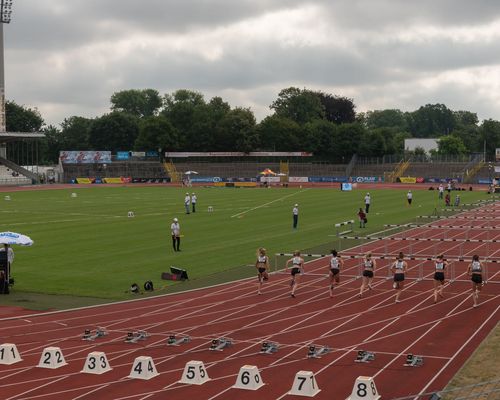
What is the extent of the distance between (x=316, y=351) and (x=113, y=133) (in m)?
142

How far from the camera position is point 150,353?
16.9m

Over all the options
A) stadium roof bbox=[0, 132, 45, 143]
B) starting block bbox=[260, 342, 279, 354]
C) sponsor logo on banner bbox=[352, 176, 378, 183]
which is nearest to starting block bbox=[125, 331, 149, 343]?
starting block bbox=[260, 342, 279, 354]

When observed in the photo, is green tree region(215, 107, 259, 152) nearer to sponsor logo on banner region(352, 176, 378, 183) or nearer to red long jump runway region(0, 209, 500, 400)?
sponsor logo on banner region(352, 176, 378, 183)

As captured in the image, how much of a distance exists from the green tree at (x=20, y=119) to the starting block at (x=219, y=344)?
134961mm

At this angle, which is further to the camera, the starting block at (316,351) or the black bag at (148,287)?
the black bag at (148,287)

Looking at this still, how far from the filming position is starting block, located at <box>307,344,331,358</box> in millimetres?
16528

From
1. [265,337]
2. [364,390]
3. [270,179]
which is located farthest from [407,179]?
[364,390]

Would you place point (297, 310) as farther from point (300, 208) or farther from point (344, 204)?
point (344, 204)

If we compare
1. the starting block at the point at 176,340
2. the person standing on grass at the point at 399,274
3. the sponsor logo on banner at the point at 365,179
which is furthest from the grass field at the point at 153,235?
the sponsor logo on banner at the point at 365,179

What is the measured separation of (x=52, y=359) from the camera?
1597cm

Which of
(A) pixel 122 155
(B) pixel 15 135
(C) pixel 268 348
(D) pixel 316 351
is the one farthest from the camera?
(A) pixel 122 155

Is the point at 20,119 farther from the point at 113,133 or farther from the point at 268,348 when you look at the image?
the point at 268,348

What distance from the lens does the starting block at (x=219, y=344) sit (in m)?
17.2

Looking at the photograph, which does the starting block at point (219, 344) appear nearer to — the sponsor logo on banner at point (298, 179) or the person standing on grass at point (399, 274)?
the person standing on grass at point (399, 274)
